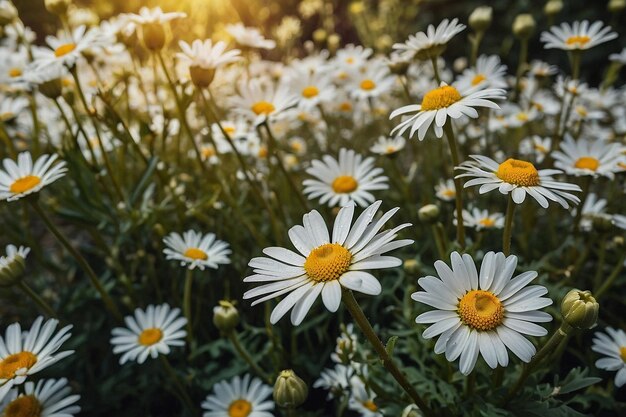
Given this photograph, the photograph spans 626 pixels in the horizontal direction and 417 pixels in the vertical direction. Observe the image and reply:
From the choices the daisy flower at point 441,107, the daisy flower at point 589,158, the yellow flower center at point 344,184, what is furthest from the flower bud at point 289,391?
the daisy flower at point 589,158

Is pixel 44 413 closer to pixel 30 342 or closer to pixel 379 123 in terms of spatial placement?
pixel 30 342

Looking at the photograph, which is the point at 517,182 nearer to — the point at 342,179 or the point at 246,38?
the point at 342,179

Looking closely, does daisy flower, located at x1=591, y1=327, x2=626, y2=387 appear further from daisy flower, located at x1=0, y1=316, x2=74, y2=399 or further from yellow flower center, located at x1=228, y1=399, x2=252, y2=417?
daisy flower, located at x1=0, y1=316, x2=74, y2=399

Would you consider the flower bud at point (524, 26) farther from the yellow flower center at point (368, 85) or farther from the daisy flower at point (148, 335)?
the daisy flower at point (148, 335)

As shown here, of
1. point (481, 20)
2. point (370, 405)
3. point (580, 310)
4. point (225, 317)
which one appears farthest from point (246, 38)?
point (580, 310)

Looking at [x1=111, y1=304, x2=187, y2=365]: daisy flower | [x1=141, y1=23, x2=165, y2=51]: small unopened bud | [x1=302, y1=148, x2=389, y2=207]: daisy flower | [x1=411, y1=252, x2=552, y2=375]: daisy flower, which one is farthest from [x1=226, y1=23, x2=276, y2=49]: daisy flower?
[x1=411, y1=252, x2=552, y2=375]: daisy flower

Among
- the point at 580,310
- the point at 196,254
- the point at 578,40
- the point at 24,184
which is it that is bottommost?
the point at 580,310
